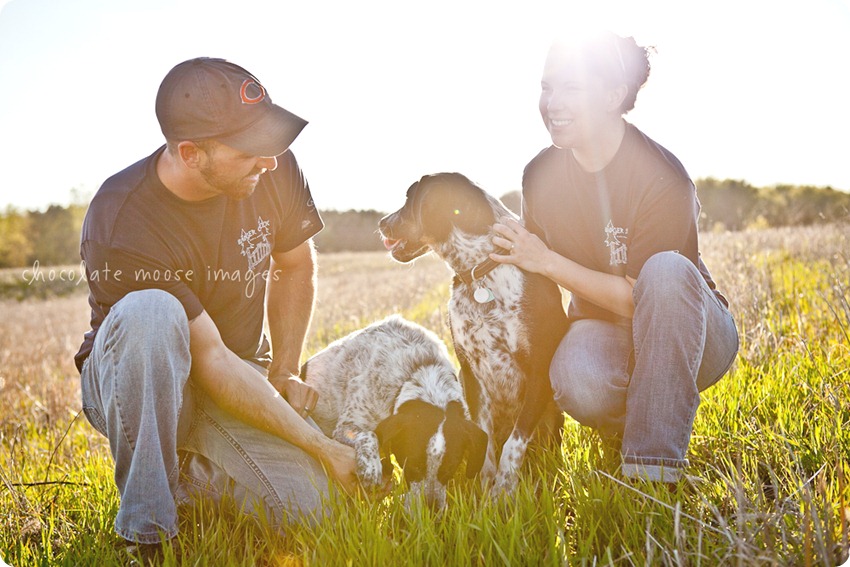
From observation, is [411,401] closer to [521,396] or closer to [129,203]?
[521,396]

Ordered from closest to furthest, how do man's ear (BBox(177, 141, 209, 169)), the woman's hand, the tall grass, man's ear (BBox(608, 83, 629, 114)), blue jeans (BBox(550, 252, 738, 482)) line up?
1. the tall grass
2. blue jeans (BBox(550, 252, 738, 482))
3. man's ear (BBox(177, 141, 209, 169))
4. man's ear (BBox(608, 83, 629, 114))
5. the woman's hand

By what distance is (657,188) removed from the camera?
3.51m

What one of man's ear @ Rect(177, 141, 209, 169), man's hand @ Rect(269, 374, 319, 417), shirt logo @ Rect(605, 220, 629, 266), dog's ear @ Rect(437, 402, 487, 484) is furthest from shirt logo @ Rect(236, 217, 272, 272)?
shirt logo @ Rect(605, 220, 629, 266)

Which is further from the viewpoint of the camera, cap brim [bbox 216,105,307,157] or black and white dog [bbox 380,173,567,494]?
black and white dog [bbox 380,173,567,494]

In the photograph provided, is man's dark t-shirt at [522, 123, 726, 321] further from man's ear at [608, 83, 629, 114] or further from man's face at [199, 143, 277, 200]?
man's face at [199, 143, 277, 200]

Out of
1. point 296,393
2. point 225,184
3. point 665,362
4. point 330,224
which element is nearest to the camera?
point 665,362

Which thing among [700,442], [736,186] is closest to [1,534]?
[700,442]

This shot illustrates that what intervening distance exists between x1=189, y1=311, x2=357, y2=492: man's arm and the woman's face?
2.07 meters

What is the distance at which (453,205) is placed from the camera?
13.9 ft

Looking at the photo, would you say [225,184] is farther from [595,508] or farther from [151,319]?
[595,508]

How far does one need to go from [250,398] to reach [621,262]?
2.15m

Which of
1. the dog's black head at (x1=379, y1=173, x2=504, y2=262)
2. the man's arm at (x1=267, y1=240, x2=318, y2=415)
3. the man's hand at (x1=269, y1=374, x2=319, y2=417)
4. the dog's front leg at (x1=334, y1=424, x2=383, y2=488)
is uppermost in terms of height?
the dog's black head at (x1=379, y1=173, x2=504, y2=262)

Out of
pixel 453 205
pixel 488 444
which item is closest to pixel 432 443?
pixel 488 444

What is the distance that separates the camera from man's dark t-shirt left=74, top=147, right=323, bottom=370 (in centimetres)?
326
